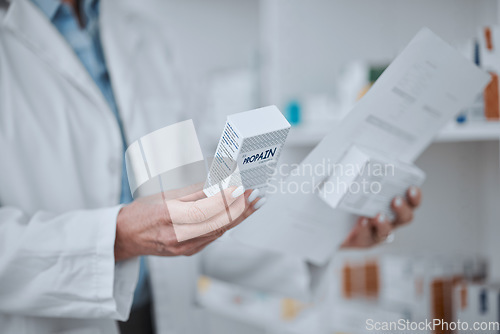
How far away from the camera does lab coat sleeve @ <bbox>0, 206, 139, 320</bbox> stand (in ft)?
1.44

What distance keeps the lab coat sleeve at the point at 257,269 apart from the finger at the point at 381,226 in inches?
9.2

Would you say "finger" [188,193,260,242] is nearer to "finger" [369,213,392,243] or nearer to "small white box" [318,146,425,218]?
"small white box" [318,146,425,218]

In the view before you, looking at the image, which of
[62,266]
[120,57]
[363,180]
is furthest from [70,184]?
[363,180]

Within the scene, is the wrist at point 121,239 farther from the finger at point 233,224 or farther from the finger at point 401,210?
the finger at point 401,210

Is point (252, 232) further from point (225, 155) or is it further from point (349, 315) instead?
point (349, 315)

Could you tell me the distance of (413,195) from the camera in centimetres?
53

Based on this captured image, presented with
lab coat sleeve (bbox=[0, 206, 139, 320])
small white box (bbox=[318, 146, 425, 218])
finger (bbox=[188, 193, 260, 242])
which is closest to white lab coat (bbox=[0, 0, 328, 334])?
lab coat sleeve (bbox=[0, 206, 139, 320])

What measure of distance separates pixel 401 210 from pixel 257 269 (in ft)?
1.25

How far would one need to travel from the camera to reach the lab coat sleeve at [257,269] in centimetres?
81

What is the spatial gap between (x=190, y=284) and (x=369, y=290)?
49 cm

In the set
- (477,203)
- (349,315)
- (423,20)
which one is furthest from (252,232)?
(349,315)

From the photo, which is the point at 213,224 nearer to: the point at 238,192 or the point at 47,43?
the point at 238,192

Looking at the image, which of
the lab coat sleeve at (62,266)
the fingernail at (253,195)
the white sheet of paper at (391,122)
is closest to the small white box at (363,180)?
the white sheet of paper at (391,122)

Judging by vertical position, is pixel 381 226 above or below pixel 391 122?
below
